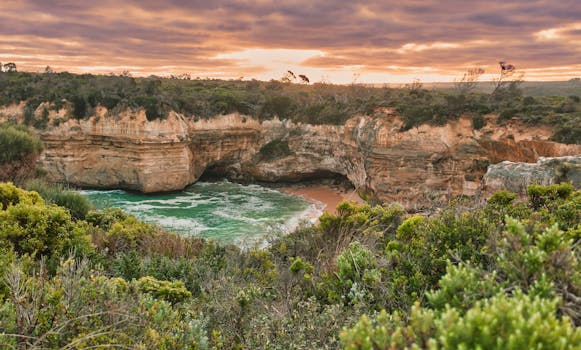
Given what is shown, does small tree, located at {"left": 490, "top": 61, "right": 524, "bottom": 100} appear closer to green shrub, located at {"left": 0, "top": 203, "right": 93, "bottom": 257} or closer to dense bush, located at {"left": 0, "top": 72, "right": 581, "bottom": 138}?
dense bush, located at {"left": 0, "top": 72, "right": 581, "bottom": 138}

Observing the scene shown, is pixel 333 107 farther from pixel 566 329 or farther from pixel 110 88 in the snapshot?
pixel 566 329

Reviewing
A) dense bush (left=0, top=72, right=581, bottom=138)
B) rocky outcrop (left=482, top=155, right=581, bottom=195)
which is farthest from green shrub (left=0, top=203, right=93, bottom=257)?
dense bush (left=0, top=72, right=581, bottom=138)

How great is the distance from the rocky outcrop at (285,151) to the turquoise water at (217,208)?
1393 millimetres

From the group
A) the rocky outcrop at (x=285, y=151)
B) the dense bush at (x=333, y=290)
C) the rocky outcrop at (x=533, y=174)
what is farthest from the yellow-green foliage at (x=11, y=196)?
the rocky outcrop at (x=285, y=151)

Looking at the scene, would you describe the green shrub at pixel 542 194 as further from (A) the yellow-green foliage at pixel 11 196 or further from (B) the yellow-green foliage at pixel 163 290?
(A) the yellow-green foliage at pixel 11 196

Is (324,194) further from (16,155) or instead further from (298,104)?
(16,155)

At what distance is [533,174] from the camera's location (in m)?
11.7

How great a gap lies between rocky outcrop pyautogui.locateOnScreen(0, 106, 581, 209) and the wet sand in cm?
109

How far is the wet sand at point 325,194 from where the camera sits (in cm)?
2960

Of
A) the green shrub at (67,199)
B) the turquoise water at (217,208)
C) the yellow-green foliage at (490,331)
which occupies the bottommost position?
the turquoise water at (217,208)

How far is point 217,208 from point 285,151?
26.3 feet

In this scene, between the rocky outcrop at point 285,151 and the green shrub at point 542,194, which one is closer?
the green shrub at point 542,194

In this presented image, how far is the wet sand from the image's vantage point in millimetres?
29597

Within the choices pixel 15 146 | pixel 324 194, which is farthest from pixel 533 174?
pixel 324 194
